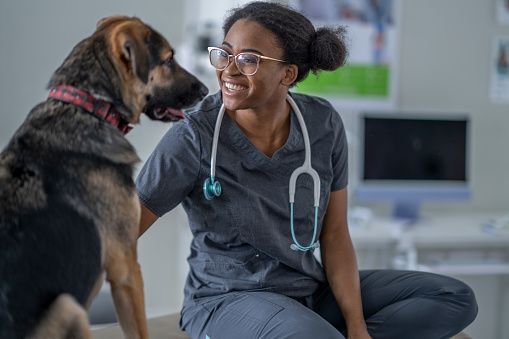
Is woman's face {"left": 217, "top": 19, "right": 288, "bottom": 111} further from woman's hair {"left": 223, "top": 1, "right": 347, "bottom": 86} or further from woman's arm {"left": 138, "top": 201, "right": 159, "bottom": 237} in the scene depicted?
woman's arm {"left": 138, "top": 201, "right": 159, "bottom": 237}

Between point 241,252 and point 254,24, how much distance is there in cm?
57

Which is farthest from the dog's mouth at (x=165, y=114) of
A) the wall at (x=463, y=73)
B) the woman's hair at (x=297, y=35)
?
the wall at (x=463, y=73)

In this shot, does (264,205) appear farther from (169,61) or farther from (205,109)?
(169,61)

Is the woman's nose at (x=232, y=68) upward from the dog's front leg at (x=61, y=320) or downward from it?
upward

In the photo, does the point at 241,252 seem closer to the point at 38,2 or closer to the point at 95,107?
the point at 95,107

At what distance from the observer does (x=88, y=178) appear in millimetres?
939

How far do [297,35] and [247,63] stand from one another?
0.17 meters

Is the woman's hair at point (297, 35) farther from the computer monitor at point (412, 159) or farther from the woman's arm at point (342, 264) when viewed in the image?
the computer monitor at point (412, 159)

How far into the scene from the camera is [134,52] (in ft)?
3.26

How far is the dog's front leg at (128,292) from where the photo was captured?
0.97m

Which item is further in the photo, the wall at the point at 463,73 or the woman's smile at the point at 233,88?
the wall at the point at 463,73

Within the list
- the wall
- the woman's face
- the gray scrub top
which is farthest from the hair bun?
the wall

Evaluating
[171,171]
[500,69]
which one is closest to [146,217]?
[171,171]

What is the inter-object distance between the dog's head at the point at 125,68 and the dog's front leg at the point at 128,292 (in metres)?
0.27
